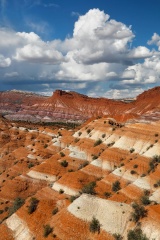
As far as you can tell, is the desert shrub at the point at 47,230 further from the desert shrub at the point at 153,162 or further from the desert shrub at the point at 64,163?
the desert shrub at the point at 64,163

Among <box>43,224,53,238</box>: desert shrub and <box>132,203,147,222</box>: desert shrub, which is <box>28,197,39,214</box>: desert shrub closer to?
<box>43,224,53,238</box>: desert shrub

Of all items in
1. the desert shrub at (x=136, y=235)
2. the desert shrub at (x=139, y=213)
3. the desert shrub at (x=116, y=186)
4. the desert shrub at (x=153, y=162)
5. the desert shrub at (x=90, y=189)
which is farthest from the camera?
the desert shrub at (x=153, y=162)

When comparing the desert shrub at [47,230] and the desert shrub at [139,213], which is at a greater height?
the desert shrub at [139,213]

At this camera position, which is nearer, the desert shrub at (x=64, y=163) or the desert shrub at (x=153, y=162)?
the desert shrub at (x=153, y=162)

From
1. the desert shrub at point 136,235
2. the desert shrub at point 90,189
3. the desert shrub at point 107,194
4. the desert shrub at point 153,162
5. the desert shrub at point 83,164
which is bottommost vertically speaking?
the desert shrub at point 83,164

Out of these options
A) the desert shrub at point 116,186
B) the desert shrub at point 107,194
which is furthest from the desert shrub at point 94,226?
the desert shrub at point 116,186

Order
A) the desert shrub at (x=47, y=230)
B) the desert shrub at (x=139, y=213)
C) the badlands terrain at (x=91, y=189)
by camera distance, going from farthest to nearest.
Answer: the desert shrub at (x=47, y=230) → the badlands terrain at (x=91, y=189) → the desert shrub at (x=139, y=213)

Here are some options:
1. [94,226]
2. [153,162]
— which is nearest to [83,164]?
[153,162]

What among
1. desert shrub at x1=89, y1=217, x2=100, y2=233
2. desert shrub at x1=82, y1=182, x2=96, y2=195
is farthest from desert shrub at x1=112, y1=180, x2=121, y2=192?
desert shrub at x1=89, y1=217, x2=100, y2=233
